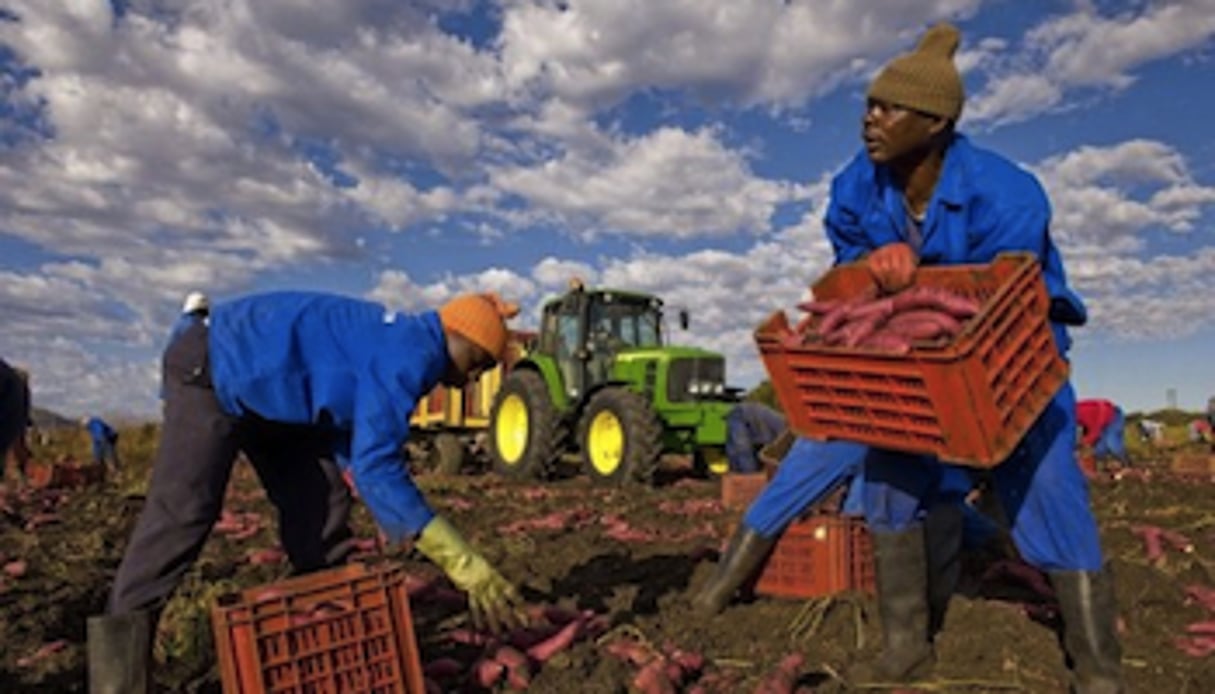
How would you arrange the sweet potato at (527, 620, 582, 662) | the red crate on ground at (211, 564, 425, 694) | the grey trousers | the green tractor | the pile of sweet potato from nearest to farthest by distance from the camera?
the red crate on ground at (211, 564, 425, 694) < the pile of sweet potato < the grey trousers < the sweet potato at (527, 620, 582, 662) < the green tractor

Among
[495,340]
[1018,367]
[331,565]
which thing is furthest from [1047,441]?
[331,565]

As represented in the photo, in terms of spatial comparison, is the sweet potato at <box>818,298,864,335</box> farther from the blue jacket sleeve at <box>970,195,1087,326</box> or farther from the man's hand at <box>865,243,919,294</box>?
the blue jacket sleeve at <box>970,195,1087,326</box>

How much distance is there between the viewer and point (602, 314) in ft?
40.5

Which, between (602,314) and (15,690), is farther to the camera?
(602,314)

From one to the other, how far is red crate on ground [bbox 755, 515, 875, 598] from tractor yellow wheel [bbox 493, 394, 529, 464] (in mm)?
8985

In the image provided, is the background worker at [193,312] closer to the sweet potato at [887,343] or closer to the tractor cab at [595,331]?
the sweet potato at [887,343]

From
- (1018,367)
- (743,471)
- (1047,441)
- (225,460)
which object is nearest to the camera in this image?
(1018,367)

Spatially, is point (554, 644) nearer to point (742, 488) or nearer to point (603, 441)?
point (742, 488)

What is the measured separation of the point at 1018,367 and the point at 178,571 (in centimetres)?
255

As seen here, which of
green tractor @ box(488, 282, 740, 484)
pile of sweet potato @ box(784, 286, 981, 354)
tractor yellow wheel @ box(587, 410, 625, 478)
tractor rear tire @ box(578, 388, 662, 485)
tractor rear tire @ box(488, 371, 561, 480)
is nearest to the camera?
pile of sweet potato @ box(784, 286, 981, 354)

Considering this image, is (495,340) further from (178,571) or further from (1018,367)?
(1018,367)

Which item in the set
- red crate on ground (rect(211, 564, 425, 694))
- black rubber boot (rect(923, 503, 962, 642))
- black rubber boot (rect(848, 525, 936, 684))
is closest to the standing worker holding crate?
black rubber boot (rect(848, 525, 936, 684))

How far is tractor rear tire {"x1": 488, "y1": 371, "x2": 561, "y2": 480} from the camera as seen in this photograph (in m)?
12.2

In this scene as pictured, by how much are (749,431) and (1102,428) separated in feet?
27.2
